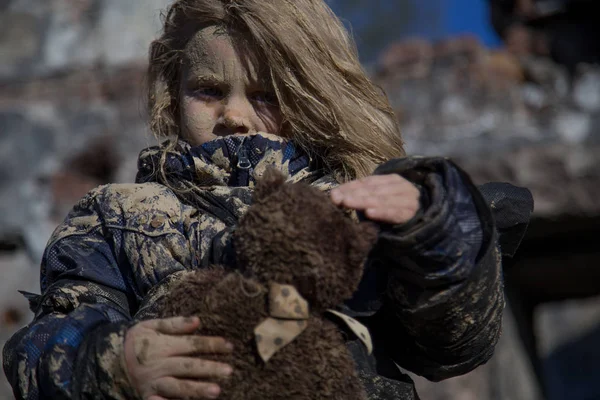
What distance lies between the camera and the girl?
1243 millimetres

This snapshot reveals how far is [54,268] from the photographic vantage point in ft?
4.93

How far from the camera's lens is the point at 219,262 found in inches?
52.9

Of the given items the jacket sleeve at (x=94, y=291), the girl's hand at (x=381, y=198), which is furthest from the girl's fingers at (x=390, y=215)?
the jacket sleeve at (x=94, y=291)

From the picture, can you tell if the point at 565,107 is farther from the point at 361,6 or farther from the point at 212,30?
the point at 361,6

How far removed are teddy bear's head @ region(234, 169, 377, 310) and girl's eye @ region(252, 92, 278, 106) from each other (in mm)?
507

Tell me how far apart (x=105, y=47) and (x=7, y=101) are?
522 millimetres

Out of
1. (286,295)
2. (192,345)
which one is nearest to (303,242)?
(286,295)

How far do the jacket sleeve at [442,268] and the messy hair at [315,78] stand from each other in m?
0.34

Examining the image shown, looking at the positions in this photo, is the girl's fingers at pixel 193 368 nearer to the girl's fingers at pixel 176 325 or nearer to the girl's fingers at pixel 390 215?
the girl's fingers at pixel 176 325

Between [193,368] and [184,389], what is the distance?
3 centimetres

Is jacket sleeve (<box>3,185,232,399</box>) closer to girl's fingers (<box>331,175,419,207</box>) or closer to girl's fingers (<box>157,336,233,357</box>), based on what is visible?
girl's fingers (<box>157,336,233,357</box>)

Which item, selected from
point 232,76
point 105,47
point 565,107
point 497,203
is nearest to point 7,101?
point 105,47

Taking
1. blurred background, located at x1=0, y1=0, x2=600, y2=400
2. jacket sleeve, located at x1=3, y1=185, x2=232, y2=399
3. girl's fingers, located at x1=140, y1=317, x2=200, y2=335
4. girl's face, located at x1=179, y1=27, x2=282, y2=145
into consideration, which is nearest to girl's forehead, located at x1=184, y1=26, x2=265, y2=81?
girl's face, located at x1=179, y1=27, x2=282, y2=145

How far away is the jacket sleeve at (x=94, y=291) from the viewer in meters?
1.26
